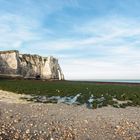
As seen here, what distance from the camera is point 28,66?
431 ft

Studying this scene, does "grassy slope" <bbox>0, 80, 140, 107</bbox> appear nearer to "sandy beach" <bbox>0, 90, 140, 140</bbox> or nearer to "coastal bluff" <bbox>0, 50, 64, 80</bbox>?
"sandy beach" <bbox>0, 90, 140, 140</bbox>

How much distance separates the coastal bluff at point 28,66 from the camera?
114062mm

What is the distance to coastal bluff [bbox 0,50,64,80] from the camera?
114 meters

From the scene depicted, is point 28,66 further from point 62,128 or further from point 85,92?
point 62,128

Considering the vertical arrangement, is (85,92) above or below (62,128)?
above

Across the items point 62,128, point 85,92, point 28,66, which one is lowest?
point 62,128

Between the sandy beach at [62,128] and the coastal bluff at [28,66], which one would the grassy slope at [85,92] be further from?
the coastal bluff at [28,66]

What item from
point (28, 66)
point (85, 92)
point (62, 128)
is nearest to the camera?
point (62, 128)

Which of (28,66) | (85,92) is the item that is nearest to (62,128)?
(85,92)

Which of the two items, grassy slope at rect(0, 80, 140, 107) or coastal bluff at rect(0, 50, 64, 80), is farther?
coastal bluff at rect(0, 50, 64, 80)

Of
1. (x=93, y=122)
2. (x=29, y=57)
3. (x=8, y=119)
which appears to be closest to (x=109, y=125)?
(x=93, y=122)

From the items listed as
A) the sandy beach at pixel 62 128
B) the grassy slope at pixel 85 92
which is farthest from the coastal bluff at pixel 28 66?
the sandy beach at pixel 62 128

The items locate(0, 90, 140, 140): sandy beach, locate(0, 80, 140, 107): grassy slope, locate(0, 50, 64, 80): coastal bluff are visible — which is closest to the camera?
locate(0, 90, 140, 140): sandy beach

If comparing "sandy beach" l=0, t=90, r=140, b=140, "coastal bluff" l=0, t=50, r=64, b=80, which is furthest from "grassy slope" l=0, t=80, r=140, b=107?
"coastal bluff" l=0, t=50, r=64, b=80
